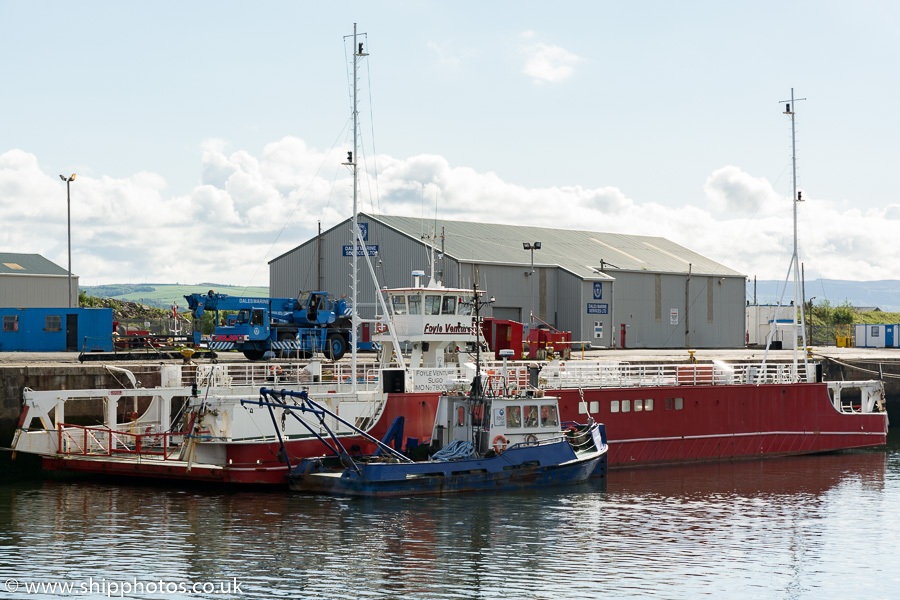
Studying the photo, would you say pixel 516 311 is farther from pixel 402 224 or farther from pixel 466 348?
pixel 466 348

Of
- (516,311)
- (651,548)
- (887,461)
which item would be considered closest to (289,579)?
(651,548)

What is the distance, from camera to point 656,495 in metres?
27.4

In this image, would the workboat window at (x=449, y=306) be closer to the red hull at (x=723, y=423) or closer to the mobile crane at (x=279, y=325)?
the red hull at (x=723, y=423)

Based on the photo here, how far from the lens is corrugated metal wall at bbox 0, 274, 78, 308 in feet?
221

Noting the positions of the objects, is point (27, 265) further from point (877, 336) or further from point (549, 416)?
point (877, 336)

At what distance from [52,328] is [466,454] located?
31.3 metres

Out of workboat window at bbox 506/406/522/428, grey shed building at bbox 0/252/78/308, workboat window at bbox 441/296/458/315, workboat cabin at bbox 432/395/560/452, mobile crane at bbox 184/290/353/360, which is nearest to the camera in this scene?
workboat cabin at bbox 432/395/560/452

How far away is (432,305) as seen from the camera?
1240 inches

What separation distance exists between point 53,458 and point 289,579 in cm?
1224

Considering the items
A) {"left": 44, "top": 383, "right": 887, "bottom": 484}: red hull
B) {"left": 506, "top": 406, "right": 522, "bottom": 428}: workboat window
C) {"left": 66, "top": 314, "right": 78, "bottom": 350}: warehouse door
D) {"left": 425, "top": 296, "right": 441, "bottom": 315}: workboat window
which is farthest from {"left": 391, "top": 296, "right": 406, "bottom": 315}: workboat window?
{"left": 66, "top": 314, "right": 78, "bottom": 350}: warehouse door

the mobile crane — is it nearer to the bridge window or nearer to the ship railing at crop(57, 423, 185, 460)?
the bridge window

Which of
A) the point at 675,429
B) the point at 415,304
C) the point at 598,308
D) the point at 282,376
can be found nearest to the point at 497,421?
the point at 415,304

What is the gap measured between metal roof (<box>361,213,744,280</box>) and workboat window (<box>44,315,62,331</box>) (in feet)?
66.0

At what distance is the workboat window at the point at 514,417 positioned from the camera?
27.6 metres
